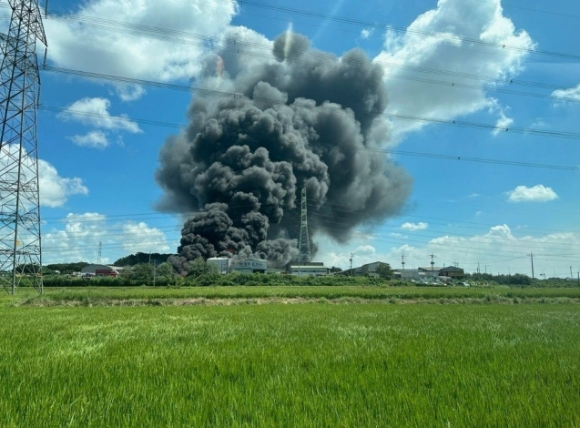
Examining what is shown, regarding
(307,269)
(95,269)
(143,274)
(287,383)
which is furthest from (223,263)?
(287,383)

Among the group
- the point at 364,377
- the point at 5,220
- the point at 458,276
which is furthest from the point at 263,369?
the point at 458,276

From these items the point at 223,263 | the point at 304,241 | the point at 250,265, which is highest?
the point at 304,241

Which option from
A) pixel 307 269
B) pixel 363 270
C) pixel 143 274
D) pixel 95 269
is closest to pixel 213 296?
pixel 143 274

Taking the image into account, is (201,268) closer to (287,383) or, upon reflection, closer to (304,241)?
(304,241)

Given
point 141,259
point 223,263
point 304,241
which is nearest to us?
point 223,263

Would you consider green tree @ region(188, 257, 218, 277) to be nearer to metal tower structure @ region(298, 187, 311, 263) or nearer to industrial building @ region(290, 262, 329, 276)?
industrial building @ region(290, 262, 329, 276)

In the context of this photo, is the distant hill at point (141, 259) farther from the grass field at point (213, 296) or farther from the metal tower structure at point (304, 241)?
the grass field at point (213, 296)

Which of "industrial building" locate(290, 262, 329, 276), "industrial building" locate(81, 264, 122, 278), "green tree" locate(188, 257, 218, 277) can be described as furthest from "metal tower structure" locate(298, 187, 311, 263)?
"industrial building" locate(81, 264, 122, 278)

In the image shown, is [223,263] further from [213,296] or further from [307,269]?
[213,296]

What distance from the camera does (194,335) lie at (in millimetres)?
12344

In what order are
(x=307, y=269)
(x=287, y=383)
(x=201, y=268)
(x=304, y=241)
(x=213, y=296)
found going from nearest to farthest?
(x=287, y=383) → (x=213, y=296) → (x=201, y=268) → (x=307, y=269) → (x=304, y=241)

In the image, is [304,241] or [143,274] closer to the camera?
[143,274]

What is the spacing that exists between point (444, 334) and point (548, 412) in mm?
8843

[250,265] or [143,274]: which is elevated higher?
[250,265]
